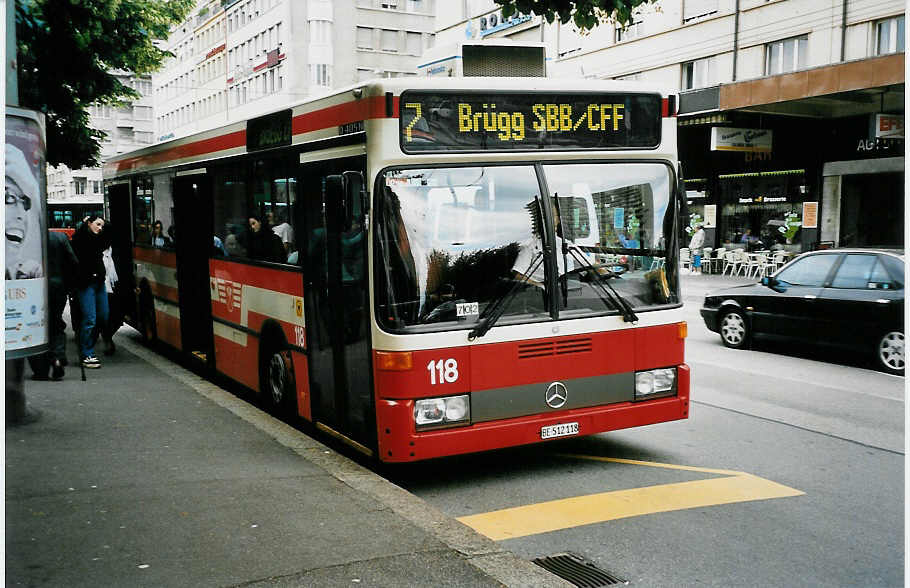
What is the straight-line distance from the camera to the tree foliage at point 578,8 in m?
6.79

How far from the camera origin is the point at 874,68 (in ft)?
64.7

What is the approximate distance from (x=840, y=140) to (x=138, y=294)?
20765 mm

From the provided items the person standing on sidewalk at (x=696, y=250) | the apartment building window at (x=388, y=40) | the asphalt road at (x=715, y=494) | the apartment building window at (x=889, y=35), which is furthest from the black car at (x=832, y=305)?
the apartment building window at (x=388, y=40)

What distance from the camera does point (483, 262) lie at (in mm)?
6082

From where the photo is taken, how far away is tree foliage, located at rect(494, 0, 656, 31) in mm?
6785

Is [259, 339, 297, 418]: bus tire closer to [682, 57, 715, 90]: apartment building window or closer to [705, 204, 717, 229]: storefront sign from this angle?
[705, 204, 717, 229]: storefront sign

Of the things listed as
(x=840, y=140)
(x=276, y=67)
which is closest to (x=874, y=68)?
(x=840, y=140)

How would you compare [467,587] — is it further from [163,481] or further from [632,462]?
[632,462]

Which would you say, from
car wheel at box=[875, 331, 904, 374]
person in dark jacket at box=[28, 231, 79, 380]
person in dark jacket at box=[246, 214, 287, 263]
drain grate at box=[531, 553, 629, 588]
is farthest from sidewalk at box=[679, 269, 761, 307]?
drain grate at box=[531, 553, 629, 588]

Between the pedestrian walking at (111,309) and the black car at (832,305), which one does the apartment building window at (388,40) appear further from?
the black car at (832,305)

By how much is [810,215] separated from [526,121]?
2266 centimetres

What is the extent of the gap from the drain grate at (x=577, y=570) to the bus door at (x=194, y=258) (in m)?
5.99

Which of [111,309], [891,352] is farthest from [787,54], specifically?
[111,309]

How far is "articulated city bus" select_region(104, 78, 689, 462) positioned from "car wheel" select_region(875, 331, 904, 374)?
218 inches
